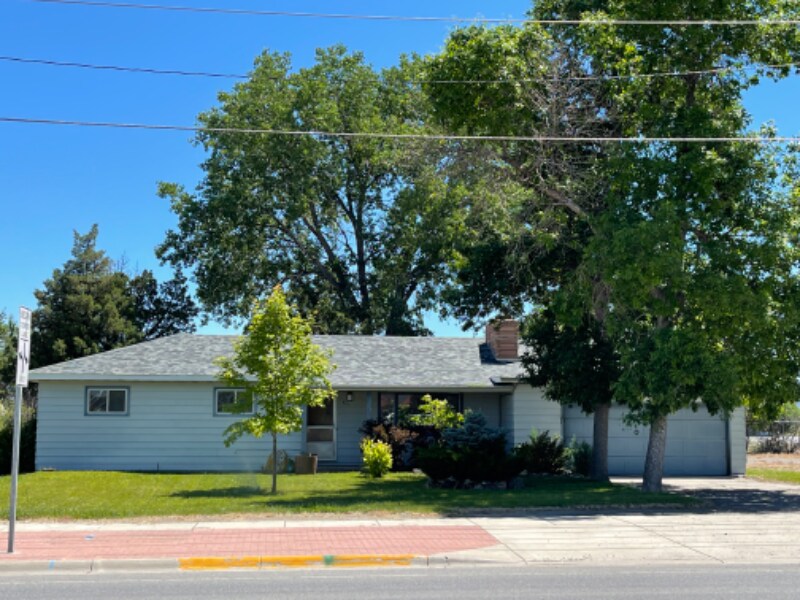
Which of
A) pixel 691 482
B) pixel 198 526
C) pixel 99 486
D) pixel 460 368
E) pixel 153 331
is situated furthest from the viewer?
pixel 153 331

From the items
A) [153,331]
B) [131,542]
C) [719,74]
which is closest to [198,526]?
[131,542]

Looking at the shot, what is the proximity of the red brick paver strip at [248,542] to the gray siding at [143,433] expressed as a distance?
490 inches

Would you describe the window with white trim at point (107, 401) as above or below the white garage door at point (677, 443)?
above

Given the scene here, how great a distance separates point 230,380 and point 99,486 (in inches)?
170

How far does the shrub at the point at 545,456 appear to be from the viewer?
25719mm

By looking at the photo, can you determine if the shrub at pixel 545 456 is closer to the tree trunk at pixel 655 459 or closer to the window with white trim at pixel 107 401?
the tree trunk at pixel 655 459

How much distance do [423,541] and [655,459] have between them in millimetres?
9139

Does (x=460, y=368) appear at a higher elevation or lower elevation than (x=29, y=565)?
higher

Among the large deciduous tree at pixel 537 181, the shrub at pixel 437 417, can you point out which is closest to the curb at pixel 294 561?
the large deciduous tree at pixel 537 181

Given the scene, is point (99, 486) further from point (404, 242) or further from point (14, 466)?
point (404, 242)

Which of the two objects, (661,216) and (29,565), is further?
(661,216)

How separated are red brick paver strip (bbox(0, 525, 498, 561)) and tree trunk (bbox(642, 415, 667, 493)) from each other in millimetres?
7385

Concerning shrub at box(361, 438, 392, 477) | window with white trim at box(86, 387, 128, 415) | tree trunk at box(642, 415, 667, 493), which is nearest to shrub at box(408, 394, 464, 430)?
shrub at box(361, 438, 392, 477)

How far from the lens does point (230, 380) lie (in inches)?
793
